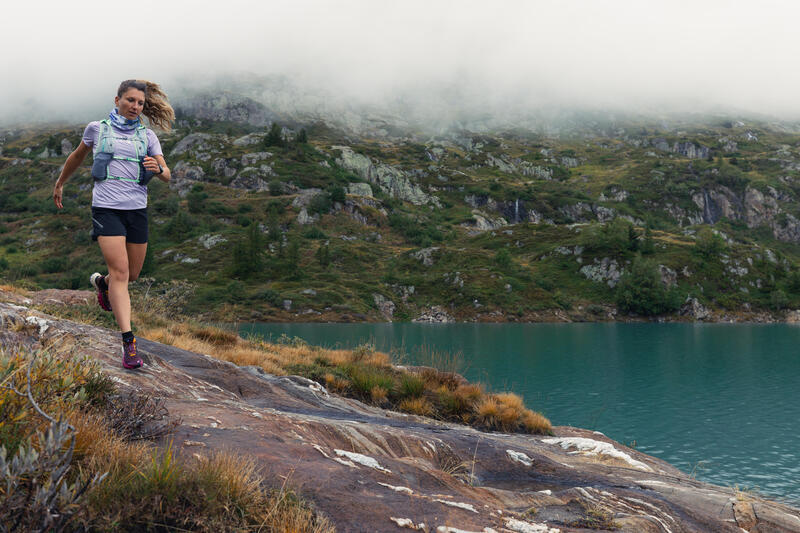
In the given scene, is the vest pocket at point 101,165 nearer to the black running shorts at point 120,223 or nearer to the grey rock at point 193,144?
the black running shorts at point 120,223

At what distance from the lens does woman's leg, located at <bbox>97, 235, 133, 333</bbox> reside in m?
5.88

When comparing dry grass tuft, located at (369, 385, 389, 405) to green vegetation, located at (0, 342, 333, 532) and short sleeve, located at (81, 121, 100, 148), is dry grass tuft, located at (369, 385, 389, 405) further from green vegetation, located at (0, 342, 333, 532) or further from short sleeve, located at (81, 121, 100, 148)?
green vegetation, located at (0, 342, 333, 532)

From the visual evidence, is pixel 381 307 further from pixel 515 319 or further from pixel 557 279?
pixel 557 279

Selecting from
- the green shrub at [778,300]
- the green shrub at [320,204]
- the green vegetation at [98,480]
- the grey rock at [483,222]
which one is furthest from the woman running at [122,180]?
the grey rock at [483,222]

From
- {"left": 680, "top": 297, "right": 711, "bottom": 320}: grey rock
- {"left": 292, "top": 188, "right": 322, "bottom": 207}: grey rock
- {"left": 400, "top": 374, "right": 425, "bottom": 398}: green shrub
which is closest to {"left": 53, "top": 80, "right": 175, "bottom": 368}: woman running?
{"left": 400, "top": 374, "right": 425, "bottom": 398}: green shrub

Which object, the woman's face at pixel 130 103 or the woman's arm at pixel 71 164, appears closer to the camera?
the woman's face at pixel 130 103

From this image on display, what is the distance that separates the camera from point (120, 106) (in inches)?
240

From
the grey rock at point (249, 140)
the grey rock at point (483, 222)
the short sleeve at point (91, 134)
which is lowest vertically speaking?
the grey rock at point (483, 222)

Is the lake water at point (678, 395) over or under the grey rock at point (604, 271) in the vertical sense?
over

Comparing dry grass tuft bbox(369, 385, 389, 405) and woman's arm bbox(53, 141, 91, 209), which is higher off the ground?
woman's arm bbox(53, 141, 91, 209)

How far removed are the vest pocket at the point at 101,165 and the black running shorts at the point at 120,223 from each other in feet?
1.41

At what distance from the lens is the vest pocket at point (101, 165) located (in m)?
5.82

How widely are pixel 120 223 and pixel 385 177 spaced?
187m

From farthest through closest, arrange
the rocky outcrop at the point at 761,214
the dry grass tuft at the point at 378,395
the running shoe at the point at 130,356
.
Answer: the rocky outcrop at the point at 761,214
the dry grass tuft at the point at 378,395
the running shoe at the point at 130,356
